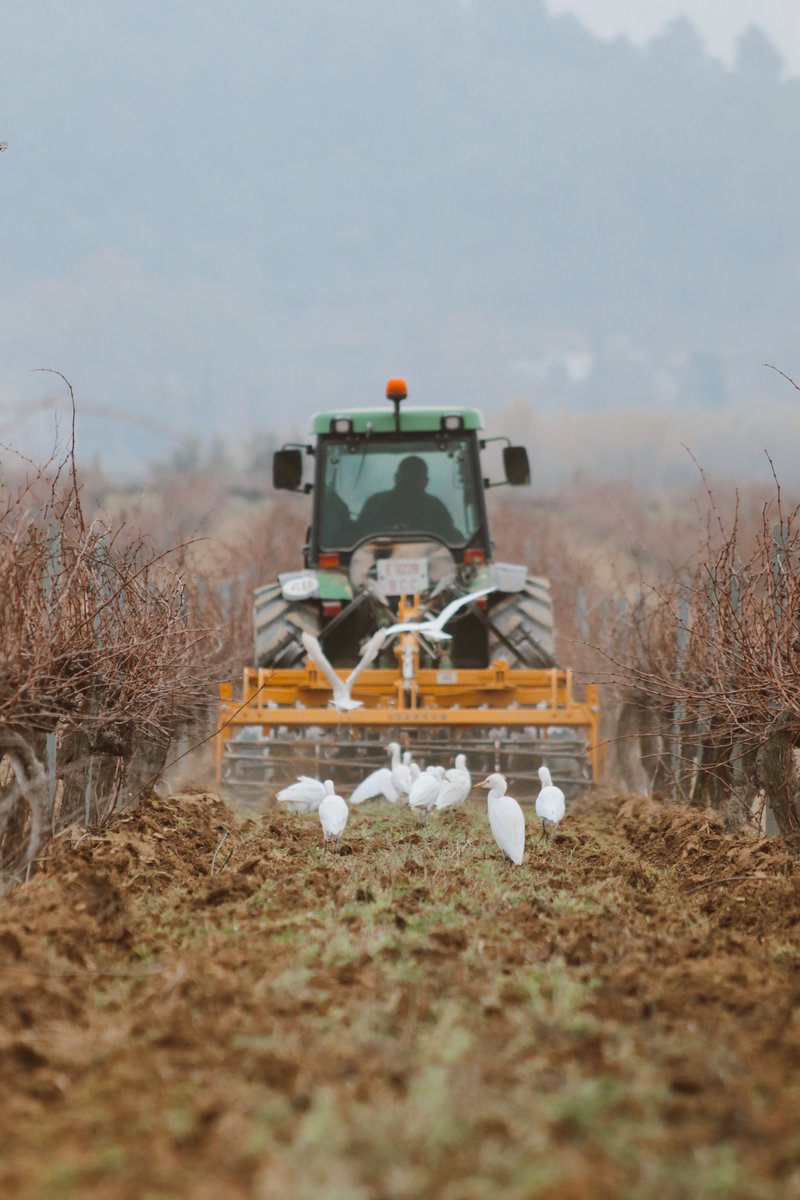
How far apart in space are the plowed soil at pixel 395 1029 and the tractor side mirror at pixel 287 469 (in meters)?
5.16

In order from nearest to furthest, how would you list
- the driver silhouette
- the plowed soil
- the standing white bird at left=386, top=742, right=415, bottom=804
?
the plowed soil
the standing white bird at left=386, top=742, right=415, bottom=804
the driver silhouette

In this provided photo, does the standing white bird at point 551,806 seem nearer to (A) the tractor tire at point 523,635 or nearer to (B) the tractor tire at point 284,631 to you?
(A) the tractor tire at point 523,635

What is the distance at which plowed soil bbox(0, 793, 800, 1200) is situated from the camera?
2740mm

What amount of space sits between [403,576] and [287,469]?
4.93ft

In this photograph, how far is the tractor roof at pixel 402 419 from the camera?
38.9ft

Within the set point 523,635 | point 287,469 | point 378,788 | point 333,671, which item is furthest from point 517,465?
point 378,788

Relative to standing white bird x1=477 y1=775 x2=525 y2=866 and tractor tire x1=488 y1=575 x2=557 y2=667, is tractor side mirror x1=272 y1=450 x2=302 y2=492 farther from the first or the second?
standing white bird x1=477 y1=775 x2=525 y2=866

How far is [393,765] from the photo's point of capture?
9.48m

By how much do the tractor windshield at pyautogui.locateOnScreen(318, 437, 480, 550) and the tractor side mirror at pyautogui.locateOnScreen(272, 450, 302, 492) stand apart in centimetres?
26

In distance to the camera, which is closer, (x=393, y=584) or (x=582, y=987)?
(x=582, y=987)

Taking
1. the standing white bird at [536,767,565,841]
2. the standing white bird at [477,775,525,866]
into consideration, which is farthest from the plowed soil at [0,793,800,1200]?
the standing white bird at [536,767,565,841]

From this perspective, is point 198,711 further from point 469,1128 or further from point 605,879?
point 469,1128

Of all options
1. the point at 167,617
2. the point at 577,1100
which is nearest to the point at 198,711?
the point at 167,617

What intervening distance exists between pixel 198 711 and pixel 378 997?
21.7 feet
